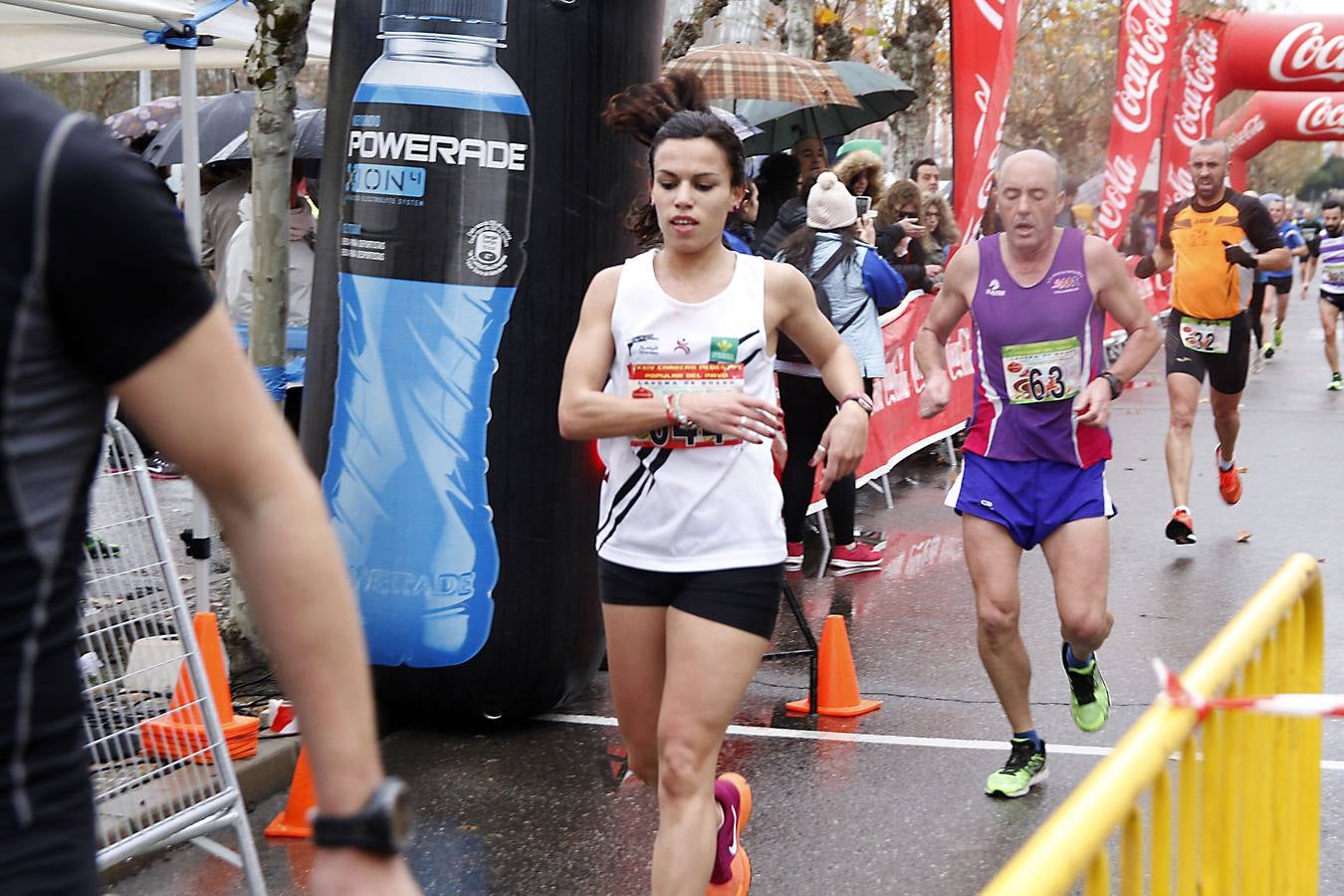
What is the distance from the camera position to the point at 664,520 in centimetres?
387

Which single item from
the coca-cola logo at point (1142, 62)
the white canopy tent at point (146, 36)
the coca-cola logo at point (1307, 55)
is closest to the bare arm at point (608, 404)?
the white canopy tent at point (146, 36)

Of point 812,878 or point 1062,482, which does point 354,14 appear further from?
point 812,878

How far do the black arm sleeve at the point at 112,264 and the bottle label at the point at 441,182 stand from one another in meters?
3.97

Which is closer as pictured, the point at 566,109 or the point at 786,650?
the point at 566,109

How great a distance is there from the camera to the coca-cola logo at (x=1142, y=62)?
17.6 metres

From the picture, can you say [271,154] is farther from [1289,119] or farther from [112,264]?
[1289,119]

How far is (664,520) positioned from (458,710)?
216 centimetres

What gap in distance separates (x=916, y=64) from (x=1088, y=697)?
15214mm

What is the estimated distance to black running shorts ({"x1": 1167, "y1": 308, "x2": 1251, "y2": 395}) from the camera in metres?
10.1

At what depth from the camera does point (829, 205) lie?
7.96 meters

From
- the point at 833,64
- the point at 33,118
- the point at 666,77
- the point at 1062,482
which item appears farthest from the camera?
the point at 833,64

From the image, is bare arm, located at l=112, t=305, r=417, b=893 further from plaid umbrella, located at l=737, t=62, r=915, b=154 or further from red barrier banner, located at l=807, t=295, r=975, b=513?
plaid umbrella, located at l=737, t=62, r=915, b=154

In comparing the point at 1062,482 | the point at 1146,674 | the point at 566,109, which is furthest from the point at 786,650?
the point at 566,109

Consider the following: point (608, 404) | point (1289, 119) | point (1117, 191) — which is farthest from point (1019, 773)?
point (1289, 119)
